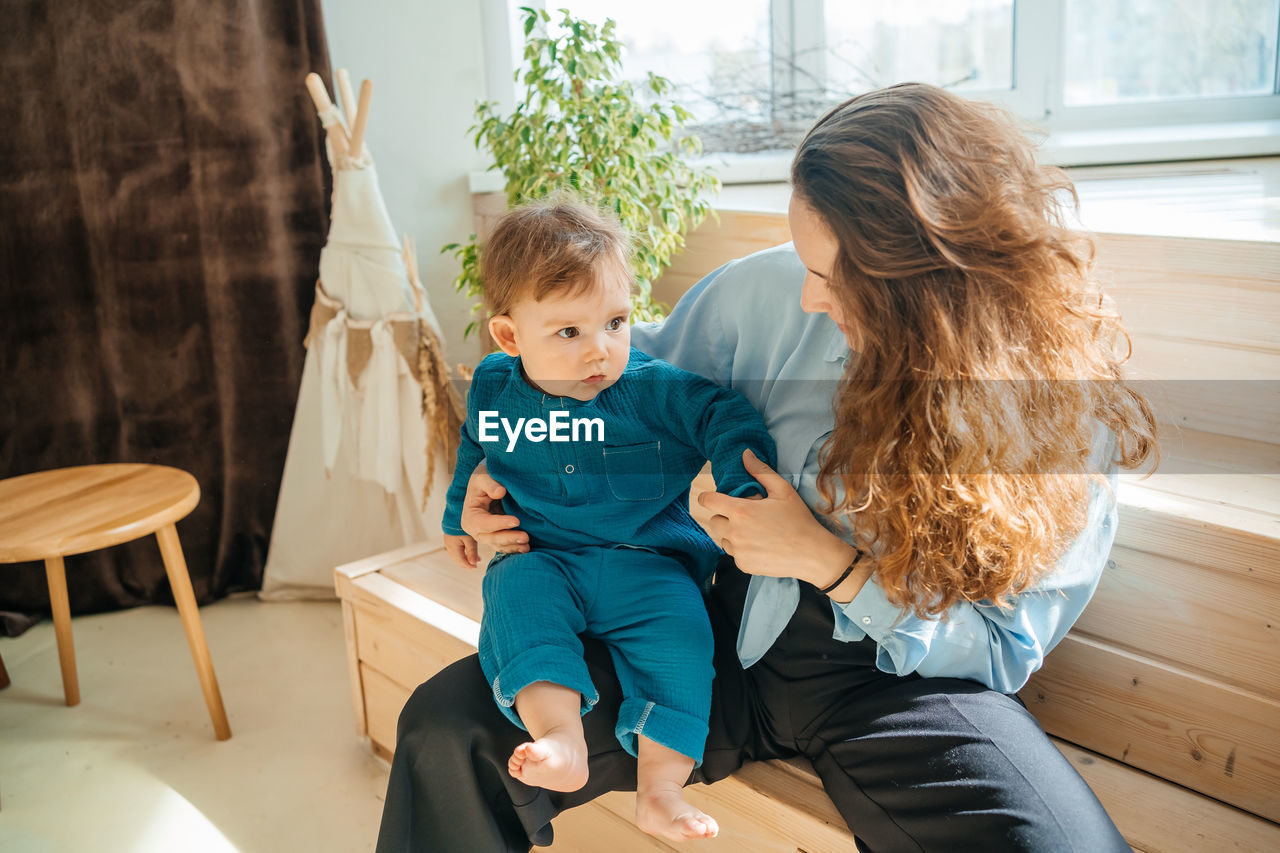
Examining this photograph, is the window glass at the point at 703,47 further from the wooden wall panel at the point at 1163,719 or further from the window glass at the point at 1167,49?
the wooden wall panel at the point at 1163,719

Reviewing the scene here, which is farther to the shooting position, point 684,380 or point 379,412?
point 379,412

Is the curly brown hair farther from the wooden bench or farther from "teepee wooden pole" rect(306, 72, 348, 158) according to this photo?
"teepee wooden pole" rect(306, 72, 348, 158)

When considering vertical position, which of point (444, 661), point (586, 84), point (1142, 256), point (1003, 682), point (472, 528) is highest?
point (586, 84)

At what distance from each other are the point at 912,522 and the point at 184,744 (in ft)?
4.99

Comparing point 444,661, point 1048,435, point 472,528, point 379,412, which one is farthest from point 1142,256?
point 379,412

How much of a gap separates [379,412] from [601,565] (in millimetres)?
1100

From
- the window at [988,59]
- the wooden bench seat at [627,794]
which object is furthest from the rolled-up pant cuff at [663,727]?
the window at [988,59]

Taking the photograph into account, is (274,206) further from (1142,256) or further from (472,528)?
(1142,256)

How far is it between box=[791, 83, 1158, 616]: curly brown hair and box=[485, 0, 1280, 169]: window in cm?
130

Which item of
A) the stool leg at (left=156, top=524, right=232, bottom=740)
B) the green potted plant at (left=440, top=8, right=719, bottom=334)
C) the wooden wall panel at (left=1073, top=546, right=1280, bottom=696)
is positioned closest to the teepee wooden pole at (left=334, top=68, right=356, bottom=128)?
the green potted plant at (left=440, top=8, right=719, bottom=334)

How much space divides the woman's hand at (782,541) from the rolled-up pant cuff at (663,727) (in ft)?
0.60

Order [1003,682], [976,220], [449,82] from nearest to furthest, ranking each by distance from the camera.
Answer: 1. [976,220]
2. [1003,682]
3. [449,82]

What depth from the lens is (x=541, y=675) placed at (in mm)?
1094

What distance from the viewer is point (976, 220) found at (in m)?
0.96
